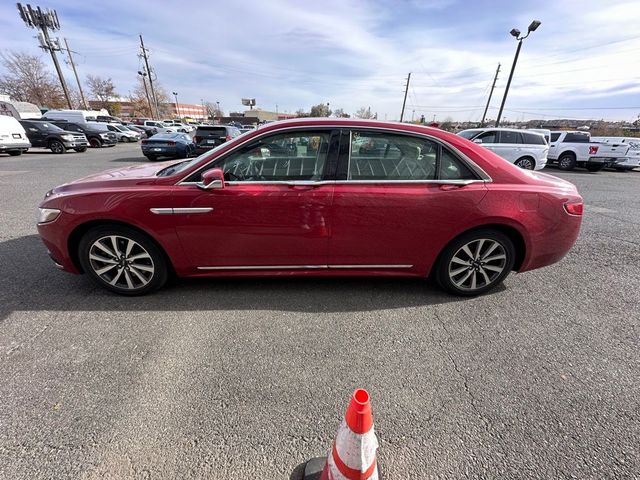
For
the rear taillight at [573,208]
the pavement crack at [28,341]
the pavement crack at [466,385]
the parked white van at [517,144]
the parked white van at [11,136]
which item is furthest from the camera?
the parked white van at [11,136]

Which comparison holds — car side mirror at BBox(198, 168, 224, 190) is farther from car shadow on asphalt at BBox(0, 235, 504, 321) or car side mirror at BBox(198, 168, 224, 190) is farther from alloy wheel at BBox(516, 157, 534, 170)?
alloy wheel at BBox(516, 157, 534, 170)

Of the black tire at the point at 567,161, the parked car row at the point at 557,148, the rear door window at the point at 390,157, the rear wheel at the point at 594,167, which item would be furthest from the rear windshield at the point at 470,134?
the rear door window at the point at 390,157

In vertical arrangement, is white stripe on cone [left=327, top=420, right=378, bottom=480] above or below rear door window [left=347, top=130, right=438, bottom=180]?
below

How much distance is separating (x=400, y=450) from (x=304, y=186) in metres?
2.00

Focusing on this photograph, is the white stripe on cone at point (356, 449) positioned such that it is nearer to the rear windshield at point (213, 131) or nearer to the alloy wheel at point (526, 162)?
the alloy wheel at point (526, 162)

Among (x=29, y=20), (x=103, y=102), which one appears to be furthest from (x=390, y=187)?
(x=103, y=102)

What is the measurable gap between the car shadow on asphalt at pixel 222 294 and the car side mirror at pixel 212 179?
43.0 inches

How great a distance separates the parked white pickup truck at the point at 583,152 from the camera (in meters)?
14.0

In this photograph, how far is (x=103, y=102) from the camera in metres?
69.1

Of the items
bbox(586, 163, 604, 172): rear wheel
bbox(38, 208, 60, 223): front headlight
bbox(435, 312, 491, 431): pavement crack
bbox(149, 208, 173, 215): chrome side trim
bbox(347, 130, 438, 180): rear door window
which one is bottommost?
bbox(586, 163, 604, 172): rear wheel

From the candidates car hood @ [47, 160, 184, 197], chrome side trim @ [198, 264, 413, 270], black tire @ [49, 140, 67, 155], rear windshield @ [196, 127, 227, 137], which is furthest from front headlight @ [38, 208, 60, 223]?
black tire @ [49, 140, 67, 155]

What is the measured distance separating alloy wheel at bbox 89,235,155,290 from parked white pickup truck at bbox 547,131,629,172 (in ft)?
60.1

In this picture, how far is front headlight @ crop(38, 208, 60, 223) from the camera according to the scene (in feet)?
9.13

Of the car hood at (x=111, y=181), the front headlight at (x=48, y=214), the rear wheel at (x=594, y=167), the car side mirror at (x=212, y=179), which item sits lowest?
the rear wheel at (x=594, y=167)
